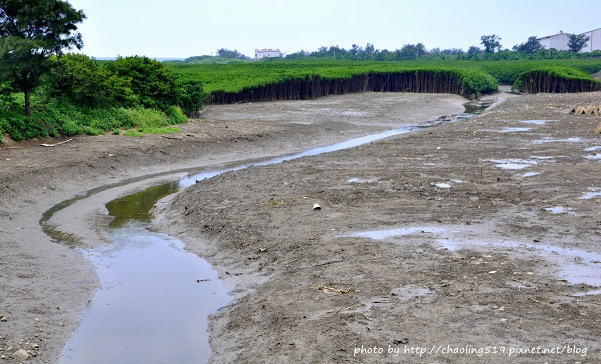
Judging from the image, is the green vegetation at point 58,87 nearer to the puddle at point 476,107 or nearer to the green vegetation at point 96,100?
the green vegetation at point 96,100

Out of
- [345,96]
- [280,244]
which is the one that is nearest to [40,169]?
[280,244]

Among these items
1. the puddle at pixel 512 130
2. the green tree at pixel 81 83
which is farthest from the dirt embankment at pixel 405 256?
the green tree at pixel 81 83

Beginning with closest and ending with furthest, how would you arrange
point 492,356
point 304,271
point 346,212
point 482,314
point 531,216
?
point 492,356, point 482,314, point 304,271, point 531,216, point 346,212

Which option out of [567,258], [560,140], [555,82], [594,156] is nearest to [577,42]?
[555,82]

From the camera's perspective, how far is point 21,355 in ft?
27.9

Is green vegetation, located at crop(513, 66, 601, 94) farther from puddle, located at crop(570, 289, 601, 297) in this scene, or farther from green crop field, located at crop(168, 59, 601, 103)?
puddle, located at crop(570, 289, 601, 297)

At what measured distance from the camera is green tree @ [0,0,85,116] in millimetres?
24984

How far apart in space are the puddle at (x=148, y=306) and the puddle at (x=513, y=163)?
935 centimetres

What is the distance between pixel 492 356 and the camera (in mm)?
7273

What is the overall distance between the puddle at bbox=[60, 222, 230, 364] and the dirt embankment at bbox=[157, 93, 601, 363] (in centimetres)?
33

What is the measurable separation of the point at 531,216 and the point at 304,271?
4.88 metres

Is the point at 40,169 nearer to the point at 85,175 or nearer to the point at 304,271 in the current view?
the point at 85,175

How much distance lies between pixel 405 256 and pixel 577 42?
481 feet

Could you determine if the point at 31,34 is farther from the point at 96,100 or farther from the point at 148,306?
the point at 148,306
